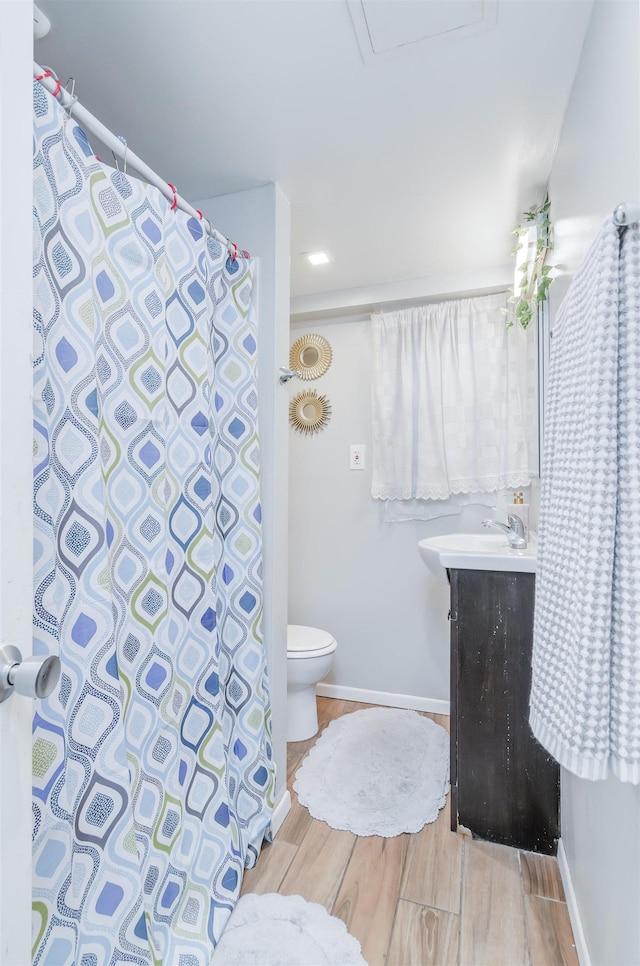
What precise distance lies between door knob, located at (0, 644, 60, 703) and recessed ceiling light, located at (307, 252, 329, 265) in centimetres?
215

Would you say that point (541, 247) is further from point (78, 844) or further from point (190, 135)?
point (78, 844)

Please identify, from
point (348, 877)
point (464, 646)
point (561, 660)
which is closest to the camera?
point (561, 660)

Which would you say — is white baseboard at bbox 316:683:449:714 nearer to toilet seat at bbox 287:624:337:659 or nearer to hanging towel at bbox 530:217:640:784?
toilet seat at bbox 287:624:337:659

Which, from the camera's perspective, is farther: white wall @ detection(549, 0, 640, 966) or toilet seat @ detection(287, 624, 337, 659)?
toilet seat @ detection(287, 624, 337, 659)

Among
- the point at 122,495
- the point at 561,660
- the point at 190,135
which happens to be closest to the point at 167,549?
the point at 122,495

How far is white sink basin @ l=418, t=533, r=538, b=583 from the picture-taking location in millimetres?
1573

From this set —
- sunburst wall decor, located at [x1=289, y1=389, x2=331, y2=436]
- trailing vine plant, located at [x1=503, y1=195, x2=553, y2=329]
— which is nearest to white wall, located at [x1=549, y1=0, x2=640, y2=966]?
trailing vine plant, located at [x1=503, y1=195, x2=553, y2=329]

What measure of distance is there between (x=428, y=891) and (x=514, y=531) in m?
1.22

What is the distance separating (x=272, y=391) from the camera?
170 cm

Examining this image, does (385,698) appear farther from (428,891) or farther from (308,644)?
(428,891)

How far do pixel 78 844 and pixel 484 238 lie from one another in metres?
2.44

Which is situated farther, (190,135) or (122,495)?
(190,135)

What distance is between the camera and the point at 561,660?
901 millimetres

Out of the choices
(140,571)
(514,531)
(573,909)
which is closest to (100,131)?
(140,571)
